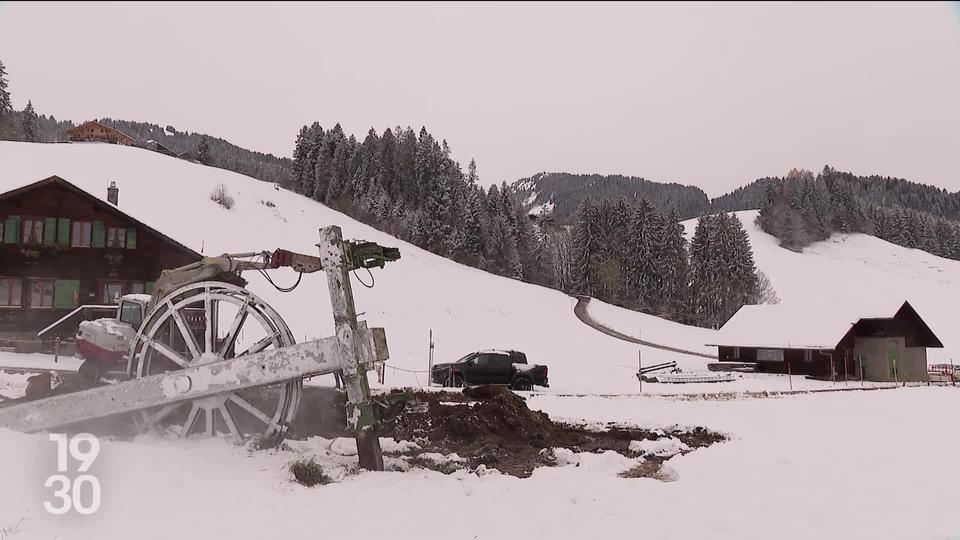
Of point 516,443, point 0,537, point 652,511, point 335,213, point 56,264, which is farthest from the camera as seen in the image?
point 335,213

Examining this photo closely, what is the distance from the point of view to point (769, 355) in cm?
3697

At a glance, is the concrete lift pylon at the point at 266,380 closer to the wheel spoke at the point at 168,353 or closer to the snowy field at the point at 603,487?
the snowy field at the point at 603,487

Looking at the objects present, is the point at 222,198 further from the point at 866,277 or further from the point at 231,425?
the point at 866,277

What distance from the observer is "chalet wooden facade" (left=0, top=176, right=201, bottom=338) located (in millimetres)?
26156

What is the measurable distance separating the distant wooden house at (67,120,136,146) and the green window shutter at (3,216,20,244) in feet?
276

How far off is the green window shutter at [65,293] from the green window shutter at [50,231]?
188 cm

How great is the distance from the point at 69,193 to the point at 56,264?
3.43 m

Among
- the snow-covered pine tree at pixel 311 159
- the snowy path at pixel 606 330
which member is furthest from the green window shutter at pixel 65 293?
the snow-covered pine tree at pixel 311 159

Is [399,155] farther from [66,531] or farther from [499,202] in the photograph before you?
[66,531]

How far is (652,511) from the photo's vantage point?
7.41 meters

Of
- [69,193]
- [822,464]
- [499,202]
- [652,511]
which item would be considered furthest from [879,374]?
[499,202]

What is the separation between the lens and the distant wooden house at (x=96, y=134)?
9738 cm

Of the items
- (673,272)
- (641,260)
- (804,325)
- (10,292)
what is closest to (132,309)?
(10,292)

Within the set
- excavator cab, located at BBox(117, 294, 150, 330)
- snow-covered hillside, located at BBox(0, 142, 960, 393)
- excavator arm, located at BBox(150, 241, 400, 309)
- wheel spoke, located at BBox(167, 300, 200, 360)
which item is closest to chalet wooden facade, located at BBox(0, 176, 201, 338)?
snow-covered hillside, located at BBox(0, 142, 960, 393)
